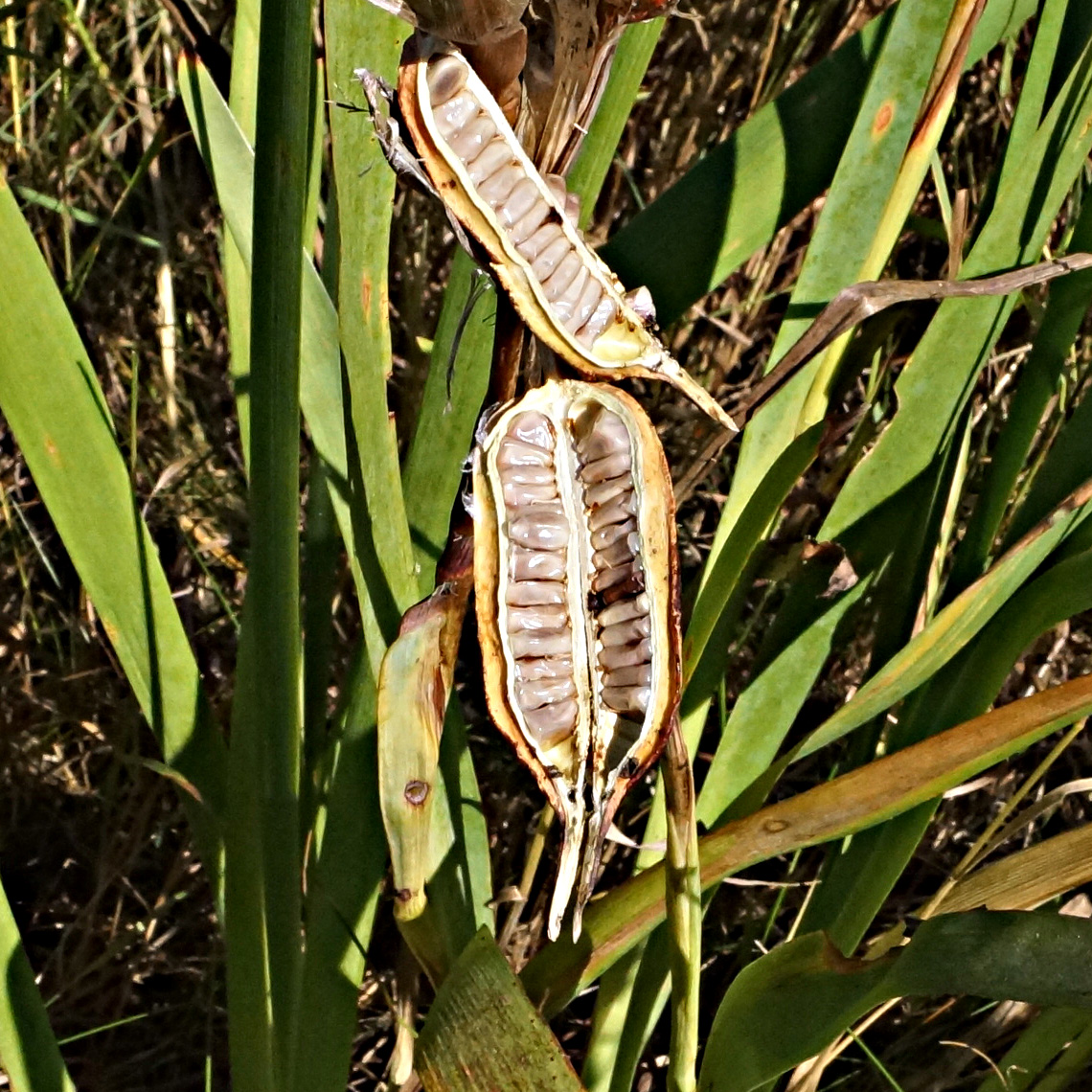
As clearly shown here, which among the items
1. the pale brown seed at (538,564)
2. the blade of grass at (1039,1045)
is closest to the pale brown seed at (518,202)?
the pale brown seed at (538,564)

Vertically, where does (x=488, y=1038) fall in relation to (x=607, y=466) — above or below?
below

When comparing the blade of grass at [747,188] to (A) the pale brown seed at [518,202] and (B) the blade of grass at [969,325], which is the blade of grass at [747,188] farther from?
(A) the pale brown seed at [518,202]

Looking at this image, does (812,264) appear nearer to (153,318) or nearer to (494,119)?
(494,119)

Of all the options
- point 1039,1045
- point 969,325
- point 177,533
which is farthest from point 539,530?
point 177,533

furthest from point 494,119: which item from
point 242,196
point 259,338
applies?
point 242,196

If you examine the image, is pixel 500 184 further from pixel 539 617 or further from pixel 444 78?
pixel 539 617
